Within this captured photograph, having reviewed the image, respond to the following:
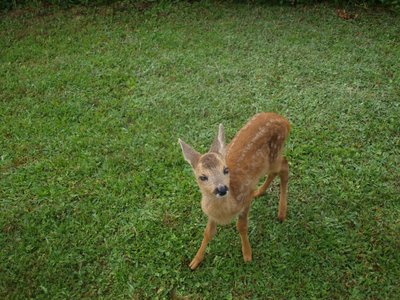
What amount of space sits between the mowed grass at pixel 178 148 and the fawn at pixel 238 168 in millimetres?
487

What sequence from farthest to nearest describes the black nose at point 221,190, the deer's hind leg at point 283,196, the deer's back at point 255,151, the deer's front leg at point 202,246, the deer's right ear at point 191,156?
the deer's hind leg at point 283,196 → the deer's front leg at point 202,246 → the deer's back at point 255,151 → the deer's right ear at point 191,156 → the black nose at point 221,190

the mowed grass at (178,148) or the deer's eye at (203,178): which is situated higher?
the deer's eye at (203,178)

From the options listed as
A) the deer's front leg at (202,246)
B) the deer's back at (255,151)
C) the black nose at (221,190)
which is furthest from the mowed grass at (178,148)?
the black nose at (221,190)

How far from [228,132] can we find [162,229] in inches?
67.8

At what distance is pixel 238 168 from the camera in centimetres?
395

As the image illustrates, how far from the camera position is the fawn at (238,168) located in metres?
3.58

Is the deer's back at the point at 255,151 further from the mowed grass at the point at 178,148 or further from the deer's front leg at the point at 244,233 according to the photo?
the mowed grass at the point at 178,148

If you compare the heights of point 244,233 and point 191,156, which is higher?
point 191,156

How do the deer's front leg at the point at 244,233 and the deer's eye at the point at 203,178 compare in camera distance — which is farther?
the deer's front leg at the point at 244,233

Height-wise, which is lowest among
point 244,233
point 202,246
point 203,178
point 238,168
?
point 202,246

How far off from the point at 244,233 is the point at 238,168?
25.8 inches

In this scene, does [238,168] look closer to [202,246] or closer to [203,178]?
[203,178]

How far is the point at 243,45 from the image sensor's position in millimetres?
7332

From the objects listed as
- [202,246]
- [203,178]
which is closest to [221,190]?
[203,178]
